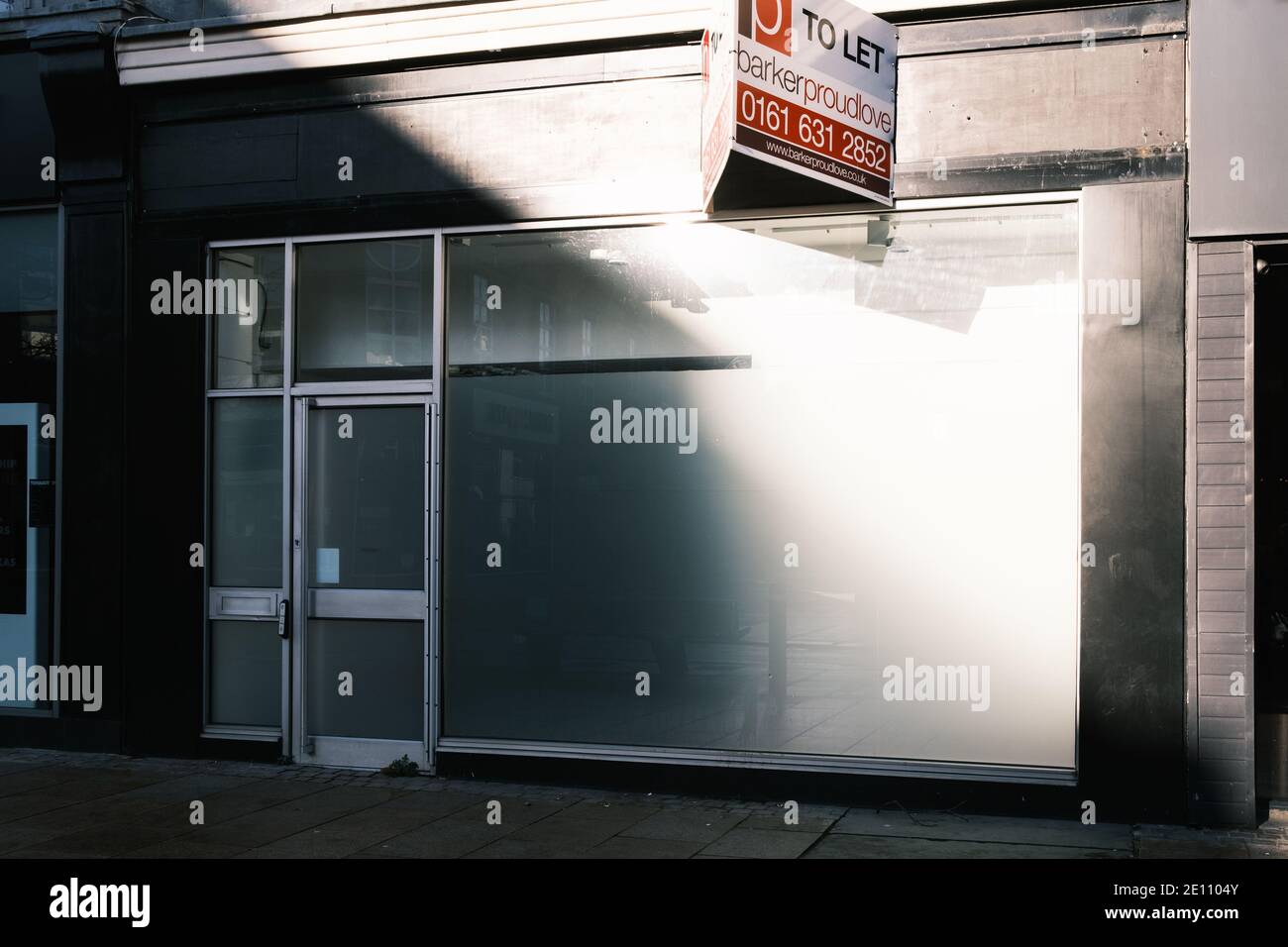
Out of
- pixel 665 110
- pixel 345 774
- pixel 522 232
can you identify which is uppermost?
pixel 665 110

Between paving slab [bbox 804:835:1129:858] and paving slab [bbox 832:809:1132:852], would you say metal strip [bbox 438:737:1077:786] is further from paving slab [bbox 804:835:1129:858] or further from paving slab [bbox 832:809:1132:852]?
paving slab [bbox 804:835:1129:858]

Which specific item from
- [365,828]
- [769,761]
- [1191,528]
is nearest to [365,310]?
[365,828]

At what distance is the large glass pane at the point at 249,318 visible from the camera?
968 cm

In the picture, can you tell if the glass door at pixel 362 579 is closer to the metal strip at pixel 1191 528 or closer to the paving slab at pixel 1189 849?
the paving slab at pixel 1189 849

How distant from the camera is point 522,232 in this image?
907cm

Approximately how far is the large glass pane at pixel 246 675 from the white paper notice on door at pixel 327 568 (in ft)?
1.64

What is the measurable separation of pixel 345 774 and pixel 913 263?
16.7 feet

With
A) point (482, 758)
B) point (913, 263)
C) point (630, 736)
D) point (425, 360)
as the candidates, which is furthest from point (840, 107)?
point (482, 758)

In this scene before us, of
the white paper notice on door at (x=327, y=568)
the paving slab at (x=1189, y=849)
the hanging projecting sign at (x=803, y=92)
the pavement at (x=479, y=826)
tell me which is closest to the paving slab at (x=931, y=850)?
the pavement at (x=479, y=826)

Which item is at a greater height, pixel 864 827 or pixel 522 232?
pixel 522 232

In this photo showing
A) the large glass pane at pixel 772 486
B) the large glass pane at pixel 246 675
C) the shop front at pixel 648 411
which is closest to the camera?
the shop front at pixel 648 411
